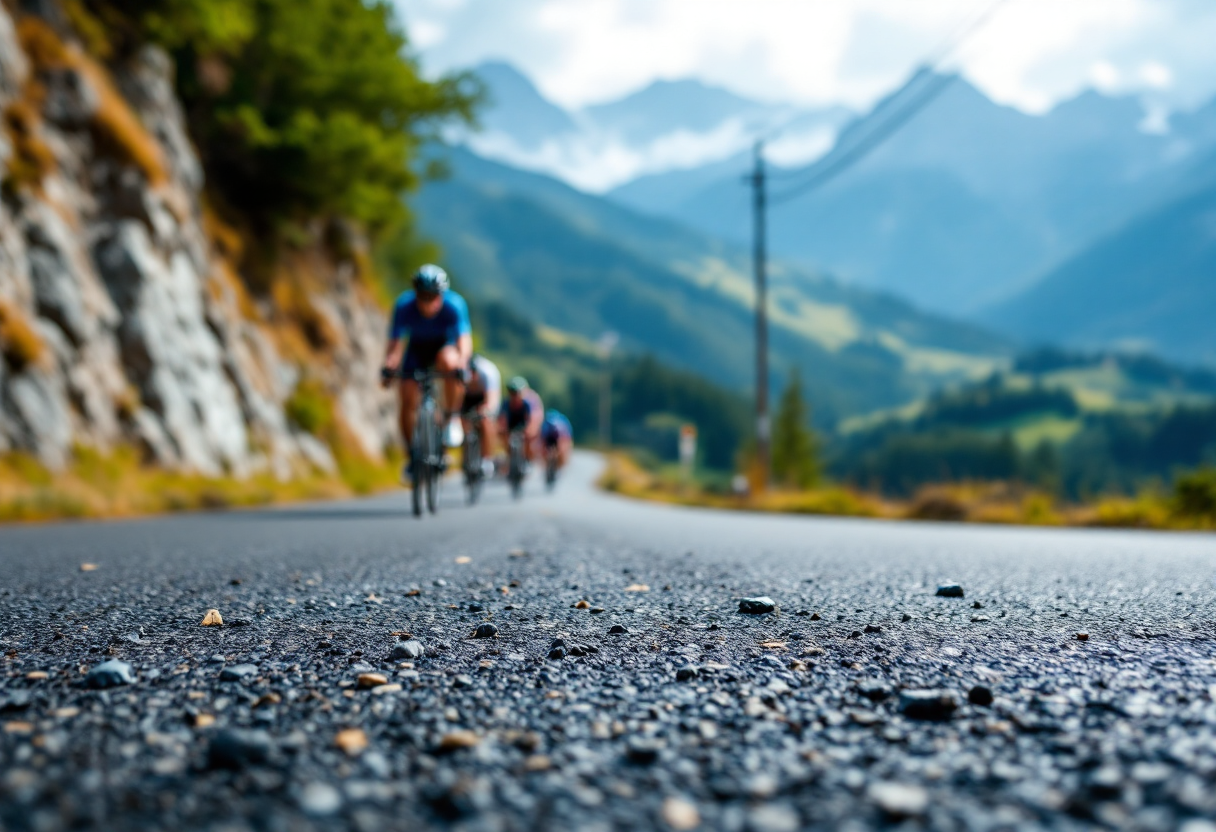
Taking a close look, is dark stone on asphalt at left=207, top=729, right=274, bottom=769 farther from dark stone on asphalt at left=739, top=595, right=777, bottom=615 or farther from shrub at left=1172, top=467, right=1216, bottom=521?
shrub at left=1172, top=467, right=1216, bottom=521

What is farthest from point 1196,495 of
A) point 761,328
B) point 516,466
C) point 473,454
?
point 761,328

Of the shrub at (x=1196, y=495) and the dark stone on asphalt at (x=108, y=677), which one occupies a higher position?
the shrub at (x=1196, y=495)

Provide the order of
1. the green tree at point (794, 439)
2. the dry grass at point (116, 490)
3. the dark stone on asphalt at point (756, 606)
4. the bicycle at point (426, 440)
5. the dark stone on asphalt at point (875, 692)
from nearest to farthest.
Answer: the dark stone on asphalt at point (875, 692) < the dark stone on asphalt at point (756, 606) < the bicycle at point (426, 440) < the dry grass at point (116, 490) < the green tree at point (794, 439)

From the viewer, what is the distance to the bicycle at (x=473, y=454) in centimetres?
1240

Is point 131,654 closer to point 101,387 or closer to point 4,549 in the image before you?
point 4,549

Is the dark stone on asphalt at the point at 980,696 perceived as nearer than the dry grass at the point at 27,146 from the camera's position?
Yes

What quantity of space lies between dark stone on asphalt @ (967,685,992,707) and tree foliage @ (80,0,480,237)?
71.6 feet

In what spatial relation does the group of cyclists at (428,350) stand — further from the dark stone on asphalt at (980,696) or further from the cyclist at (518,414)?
the cyclist at (518,414)

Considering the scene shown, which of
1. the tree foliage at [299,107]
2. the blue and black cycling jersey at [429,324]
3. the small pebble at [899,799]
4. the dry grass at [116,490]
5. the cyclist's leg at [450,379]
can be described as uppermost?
the tree foliage at [299,107]

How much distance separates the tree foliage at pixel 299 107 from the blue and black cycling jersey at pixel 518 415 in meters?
8.46

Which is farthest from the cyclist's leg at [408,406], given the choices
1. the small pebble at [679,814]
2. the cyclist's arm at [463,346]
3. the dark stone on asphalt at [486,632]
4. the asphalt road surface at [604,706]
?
the small pebble at [679,814]

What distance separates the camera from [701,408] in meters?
151

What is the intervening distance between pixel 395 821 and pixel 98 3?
20907mm

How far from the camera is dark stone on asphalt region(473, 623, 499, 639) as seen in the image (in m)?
2.68
